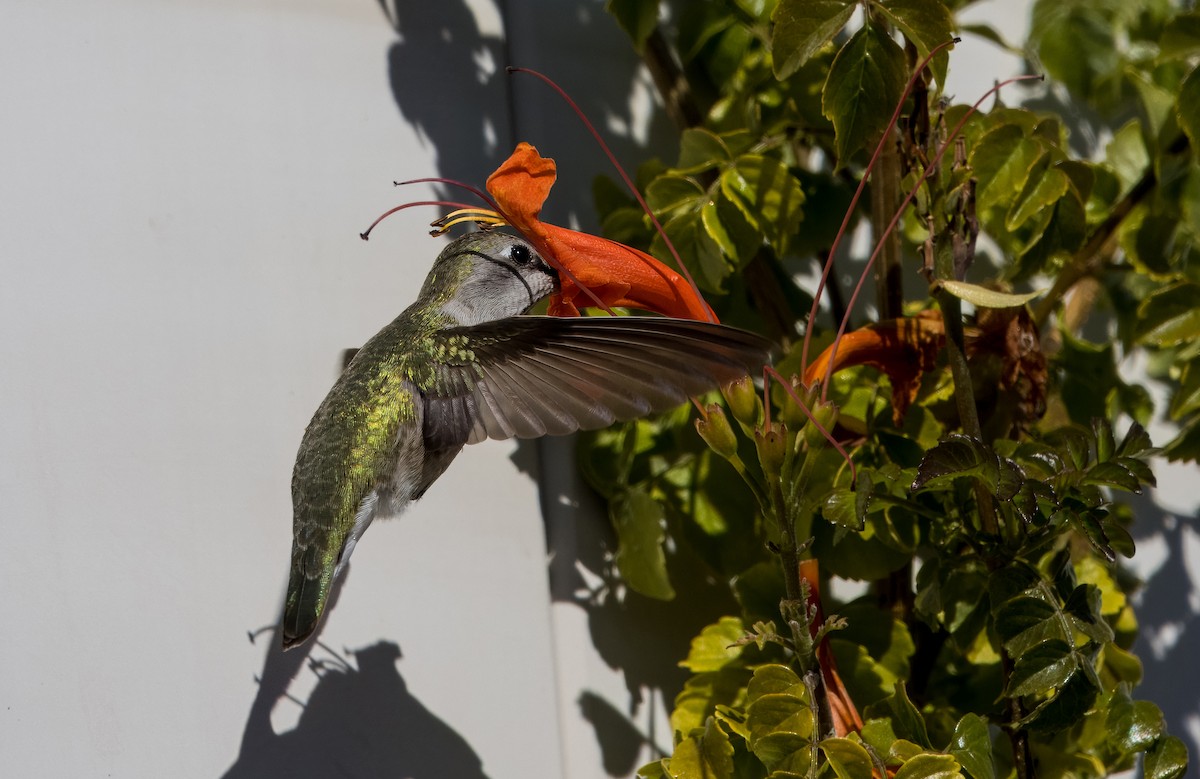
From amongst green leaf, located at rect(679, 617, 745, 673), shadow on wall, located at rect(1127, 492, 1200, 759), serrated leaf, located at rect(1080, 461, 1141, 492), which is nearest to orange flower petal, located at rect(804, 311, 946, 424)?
serrated leaf, located at rect(1080, 461, 1141, 492)

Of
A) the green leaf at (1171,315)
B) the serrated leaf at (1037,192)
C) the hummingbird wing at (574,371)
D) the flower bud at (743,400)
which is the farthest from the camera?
the green leaf at (1171,315)

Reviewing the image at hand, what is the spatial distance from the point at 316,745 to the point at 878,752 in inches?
28.5

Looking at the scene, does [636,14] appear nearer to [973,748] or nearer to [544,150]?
[544,150]

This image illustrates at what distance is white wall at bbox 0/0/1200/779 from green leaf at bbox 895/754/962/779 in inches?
24.5

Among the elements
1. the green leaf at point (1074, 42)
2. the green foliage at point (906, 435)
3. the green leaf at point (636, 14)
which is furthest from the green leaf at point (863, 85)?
the green leaf at point (1074, 42)

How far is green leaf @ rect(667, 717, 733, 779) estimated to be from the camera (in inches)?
55.3

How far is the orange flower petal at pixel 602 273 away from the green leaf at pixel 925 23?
1.26 ft

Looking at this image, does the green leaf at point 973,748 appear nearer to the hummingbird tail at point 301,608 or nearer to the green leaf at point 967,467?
the green leaf at point 967,467

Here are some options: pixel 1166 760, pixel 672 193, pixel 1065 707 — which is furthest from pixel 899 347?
pixel 1166 760

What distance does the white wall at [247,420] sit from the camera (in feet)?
4.72

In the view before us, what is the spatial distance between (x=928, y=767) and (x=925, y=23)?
84 centimetres

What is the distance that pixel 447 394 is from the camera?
1346mm

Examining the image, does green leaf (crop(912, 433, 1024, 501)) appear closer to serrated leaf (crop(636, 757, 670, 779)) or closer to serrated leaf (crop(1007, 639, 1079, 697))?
serrated leaf (crop(1007, 639, 1079, 697))

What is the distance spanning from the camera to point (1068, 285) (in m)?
1.89
